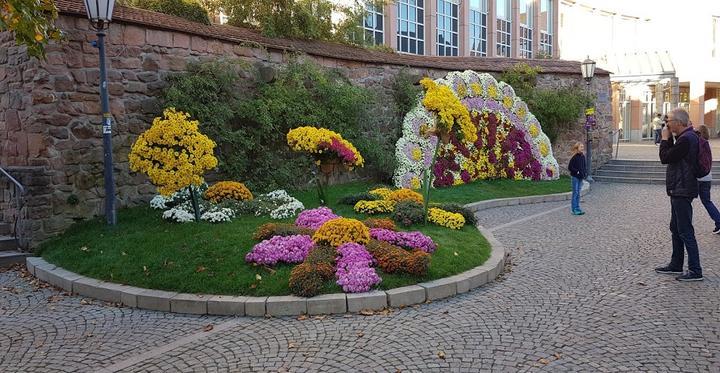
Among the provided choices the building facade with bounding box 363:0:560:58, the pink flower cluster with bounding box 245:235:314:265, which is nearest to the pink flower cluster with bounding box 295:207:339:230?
the pink flower cluster with bounding box 245:235:314:265

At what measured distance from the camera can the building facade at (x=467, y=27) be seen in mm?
26562

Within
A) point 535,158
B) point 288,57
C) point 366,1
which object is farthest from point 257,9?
point 535,158

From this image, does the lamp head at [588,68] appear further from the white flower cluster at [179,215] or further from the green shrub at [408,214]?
the white flower cluster at [179,215]

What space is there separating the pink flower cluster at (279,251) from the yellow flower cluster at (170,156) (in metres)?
1.61

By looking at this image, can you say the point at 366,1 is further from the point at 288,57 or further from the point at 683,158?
the point at 683,158

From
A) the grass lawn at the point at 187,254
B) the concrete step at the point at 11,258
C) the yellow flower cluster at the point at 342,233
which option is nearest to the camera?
the grass lawn at the point at 187,254

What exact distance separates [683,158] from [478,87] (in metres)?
10.2

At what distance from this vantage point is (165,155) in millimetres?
7250

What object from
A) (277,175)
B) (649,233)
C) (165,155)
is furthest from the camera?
(277,175)

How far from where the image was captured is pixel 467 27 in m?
31.1

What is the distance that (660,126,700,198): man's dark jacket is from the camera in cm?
607

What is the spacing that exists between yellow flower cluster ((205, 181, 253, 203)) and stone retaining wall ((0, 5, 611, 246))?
3.40 feet

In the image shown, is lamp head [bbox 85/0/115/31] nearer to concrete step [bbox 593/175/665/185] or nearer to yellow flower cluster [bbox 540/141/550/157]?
yellow flower cluster [bbox 540/141/550/157]

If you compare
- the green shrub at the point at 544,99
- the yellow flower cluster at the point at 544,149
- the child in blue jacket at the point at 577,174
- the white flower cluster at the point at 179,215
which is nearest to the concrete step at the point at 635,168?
the green shrub at the point at 544,99
